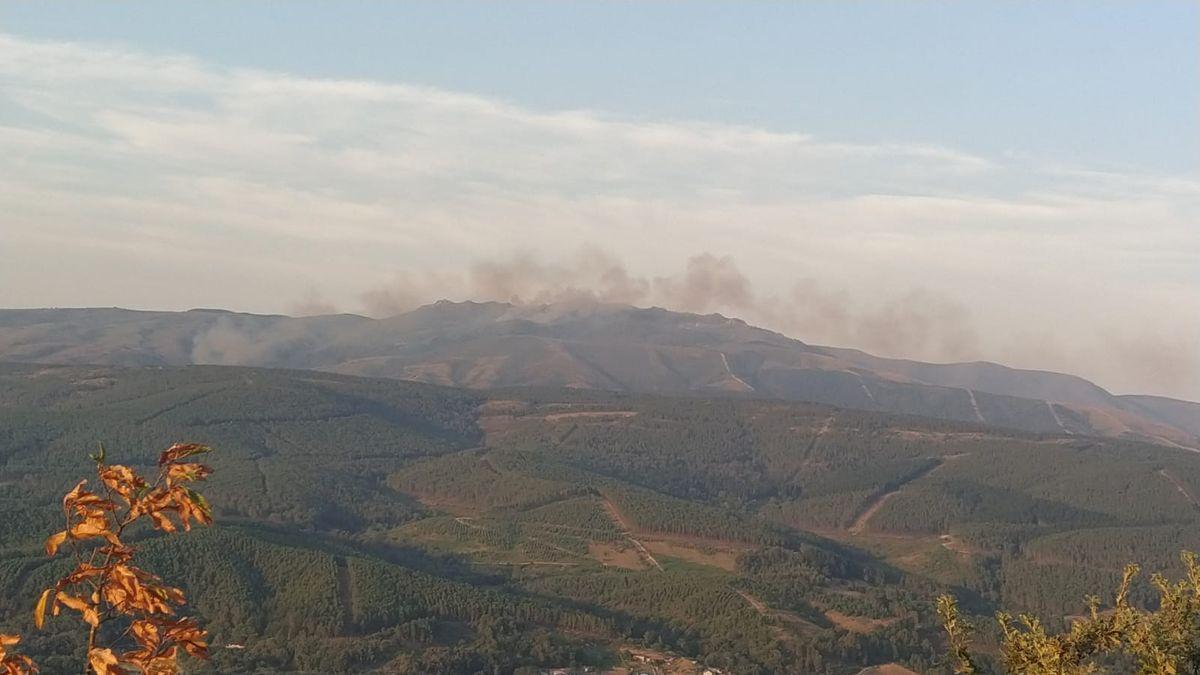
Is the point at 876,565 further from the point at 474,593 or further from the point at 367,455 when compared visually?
the point at 367,455

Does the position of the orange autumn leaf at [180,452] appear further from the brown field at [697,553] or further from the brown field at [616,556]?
the brown field at [697,553]

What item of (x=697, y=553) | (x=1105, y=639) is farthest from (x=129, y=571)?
(x=697, y=553)

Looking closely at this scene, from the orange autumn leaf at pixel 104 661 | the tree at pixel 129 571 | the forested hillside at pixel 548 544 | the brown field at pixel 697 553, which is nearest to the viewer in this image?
the orange autumn leaf at pixel 104 661

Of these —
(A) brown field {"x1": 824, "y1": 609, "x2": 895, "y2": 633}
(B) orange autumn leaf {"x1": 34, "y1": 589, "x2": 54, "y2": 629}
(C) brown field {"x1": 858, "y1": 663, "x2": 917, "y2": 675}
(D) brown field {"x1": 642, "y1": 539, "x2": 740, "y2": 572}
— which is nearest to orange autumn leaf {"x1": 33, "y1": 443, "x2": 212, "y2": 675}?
(B) orange autumn leaf {"x1": 34, "y1": 589, "x2": 54, "y2": 629}

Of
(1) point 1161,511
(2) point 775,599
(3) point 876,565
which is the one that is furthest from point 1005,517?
(2) point 775,599

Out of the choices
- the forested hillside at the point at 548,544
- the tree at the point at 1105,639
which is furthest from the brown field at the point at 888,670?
the tree at the point at 1105,639

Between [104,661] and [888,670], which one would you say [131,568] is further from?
[888,670]
